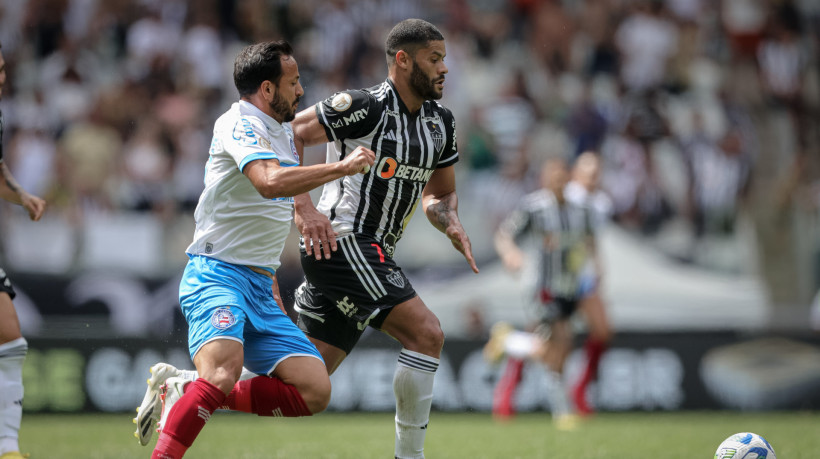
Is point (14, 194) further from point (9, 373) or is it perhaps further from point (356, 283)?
point (356, 283)

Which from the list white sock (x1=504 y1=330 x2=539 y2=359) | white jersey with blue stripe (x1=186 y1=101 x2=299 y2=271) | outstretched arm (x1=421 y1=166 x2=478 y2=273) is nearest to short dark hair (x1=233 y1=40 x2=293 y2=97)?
white jersey with blue stripe (x1=186 y1=101 x2=299 y2=271)

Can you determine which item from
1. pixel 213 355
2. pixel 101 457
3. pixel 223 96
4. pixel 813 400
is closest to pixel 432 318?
pixel 213 355

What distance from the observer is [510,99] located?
15828 mm

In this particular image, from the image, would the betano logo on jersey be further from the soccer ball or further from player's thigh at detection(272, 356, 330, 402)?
the soccer ball

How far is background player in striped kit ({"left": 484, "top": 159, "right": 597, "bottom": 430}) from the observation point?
11758 millimetres

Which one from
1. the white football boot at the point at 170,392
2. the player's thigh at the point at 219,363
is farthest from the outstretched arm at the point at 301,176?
the white football boot at the point at 170,392

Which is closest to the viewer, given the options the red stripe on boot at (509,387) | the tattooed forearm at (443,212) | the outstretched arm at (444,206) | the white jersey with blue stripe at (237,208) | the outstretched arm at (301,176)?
the outstretched arm at (301,176)

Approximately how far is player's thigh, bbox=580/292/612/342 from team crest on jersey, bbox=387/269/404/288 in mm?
6435

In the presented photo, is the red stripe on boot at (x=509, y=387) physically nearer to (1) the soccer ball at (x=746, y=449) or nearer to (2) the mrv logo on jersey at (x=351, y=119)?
(1) the soccer ball at (x=746, y=449)

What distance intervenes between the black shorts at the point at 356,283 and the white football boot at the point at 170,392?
1.00 metres

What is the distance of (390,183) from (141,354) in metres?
6.81

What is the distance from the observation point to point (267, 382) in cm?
538

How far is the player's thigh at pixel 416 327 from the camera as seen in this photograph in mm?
5617

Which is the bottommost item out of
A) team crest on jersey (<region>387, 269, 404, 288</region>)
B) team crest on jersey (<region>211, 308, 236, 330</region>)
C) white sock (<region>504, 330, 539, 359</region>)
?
white sock (<region>504, 330, 539, 359</region>)
